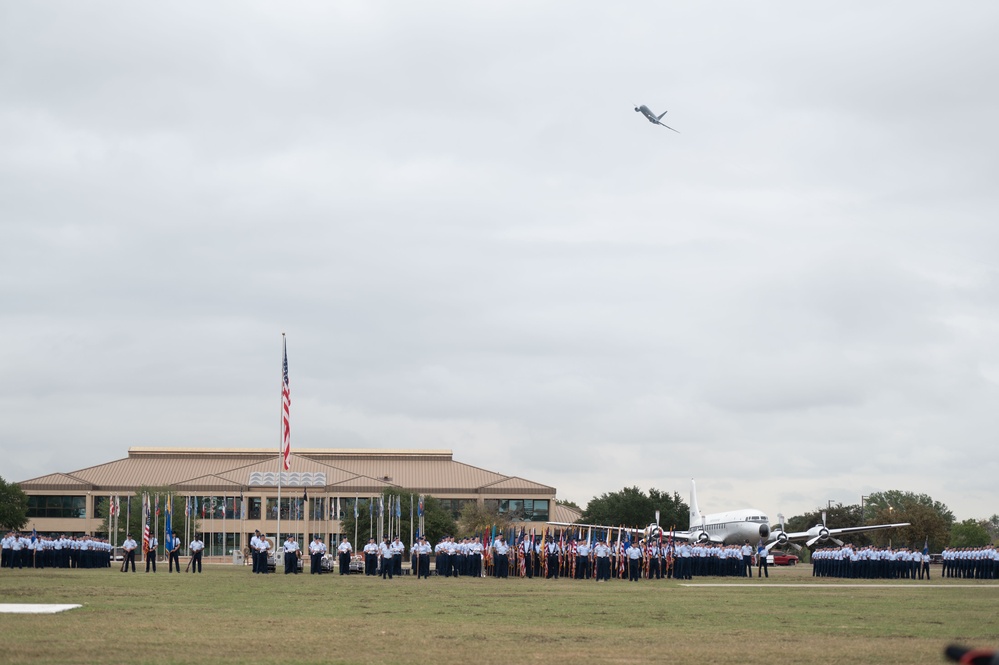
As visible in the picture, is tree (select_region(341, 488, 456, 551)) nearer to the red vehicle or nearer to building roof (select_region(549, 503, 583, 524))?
building roof (select_region(549, 503, 583, 524))

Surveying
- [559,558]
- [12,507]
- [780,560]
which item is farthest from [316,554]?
[12,507]

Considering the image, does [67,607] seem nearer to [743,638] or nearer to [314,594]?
[314,594]

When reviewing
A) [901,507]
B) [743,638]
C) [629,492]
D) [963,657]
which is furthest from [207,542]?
[963,657]

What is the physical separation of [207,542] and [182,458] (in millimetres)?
23624

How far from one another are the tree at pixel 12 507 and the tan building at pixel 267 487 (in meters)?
6.86

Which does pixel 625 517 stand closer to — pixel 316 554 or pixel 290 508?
pixel 290 508

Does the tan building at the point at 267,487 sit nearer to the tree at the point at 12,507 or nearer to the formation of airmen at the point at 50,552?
the tree at the point at 12,507

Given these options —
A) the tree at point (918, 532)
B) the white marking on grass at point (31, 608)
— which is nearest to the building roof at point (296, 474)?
the tree at point (918, 532)

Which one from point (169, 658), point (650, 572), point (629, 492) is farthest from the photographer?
point (629, 492)

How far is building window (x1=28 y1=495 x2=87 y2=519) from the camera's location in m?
118

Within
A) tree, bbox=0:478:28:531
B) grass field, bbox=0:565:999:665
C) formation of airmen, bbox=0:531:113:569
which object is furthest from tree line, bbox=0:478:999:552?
grass field, bbox=0:565:999:665

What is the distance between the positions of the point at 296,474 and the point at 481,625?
91.7m

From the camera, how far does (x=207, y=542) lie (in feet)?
358

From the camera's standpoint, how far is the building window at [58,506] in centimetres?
11844
